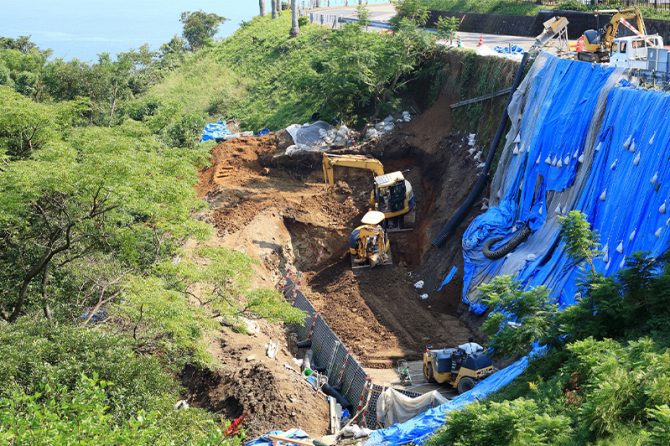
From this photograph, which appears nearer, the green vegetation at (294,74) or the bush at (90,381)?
the bush at (90,381)

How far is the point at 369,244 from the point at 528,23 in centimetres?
2017

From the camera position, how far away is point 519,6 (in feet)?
153

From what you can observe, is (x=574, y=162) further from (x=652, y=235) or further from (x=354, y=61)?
(x=354, y=61)

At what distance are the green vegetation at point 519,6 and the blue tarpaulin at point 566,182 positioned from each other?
13.1 m

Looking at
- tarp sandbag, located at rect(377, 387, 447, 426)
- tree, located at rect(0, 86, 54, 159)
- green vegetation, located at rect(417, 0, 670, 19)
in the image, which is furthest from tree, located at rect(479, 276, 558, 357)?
green vegetation, located at rect(417, 0, 670, 19)

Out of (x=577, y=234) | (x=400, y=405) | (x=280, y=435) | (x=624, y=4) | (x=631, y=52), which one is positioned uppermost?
(x=624, y=4)

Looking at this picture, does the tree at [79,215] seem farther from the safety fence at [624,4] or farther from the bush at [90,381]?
the safety fence at [624,4]

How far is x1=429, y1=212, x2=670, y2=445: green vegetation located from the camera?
1362cm

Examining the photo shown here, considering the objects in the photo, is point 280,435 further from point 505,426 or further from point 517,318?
point 505,426

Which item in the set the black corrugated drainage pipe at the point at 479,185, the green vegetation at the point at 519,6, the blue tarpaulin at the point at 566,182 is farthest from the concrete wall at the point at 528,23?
the blue tarpaulin at the point at 566,182

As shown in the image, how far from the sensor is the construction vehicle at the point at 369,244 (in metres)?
29.7

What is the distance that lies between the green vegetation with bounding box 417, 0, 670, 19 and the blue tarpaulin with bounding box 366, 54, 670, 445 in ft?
43.0

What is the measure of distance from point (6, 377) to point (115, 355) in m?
2.19

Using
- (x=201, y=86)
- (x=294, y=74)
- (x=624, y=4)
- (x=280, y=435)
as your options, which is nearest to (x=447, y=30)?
(x=294, y=74)
